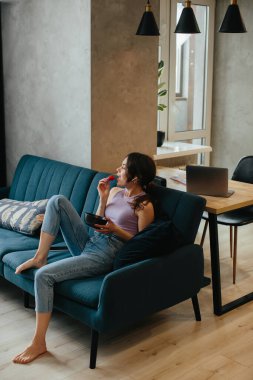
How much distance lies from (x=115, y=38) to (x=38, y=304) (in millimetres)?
2015

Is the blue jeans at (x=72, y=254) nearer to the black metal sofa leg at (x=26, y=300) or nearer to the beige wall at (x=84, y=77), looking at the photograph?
the black metal sofa leg at (x=26, y=300)

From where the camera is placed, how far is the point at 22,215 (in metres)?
3.95

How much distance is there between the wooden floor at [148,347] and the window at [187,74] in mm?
2468

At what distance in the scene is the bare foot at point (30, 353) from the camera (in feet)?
9.62

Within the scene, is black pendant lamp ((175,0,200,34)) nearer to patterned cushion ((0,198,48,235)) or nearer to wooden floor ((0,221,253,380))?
patterned cushion ((0,198,48,235))

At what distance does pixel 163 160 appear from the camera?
522cm

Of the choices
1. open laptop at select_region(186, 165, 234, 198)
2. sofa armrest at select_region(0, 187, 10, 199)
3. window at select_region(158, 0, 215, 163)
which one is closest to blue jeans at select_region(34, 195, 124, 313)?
open laptop at select_region(186, 165, 234, 198)

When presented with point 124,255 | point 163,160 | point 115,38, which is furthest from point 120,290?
point 163,160

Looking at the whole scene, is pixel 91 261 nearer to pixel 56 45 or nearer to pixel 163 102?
pixel 56 45

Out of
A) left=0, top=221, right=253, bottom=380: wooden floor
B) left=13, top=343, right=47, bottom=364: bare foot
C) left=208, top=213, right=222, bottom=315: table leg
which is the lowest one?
left=0, top=221, right=253, bottom=380: wooden floor

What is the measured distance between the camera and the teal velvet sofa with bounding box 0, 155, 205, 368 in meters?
2.87

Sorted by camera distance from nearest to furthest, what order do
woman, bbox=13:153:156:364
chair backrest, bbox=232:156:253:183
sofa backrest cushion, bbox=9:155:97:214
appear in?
1. woman, bbox=13:153:156:364
2. sofa backrest cushion, bbox=9:155:97:214
3. chair backrest, bbox=232:156:253:183

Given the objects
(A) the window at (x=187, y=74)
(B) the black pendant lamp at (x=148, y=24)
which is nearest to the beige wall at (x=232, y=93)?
(A) the window at (x=187, y=74)

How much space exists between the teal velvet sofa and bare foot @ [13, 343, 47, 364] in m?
Answer: 0.24
